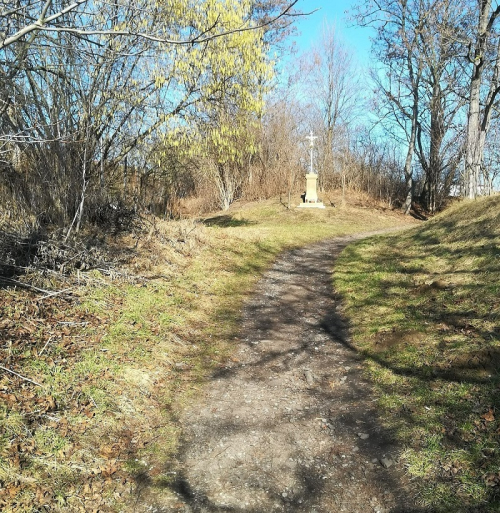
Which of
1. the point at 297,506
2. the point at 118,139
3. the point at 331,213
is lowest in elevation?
the point at 297,506

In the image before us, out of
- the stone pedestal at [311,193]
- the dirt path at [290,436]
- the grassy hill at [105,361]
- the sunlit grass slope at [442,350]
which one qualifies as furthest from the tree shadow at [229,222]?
the dirt path at [290,436]

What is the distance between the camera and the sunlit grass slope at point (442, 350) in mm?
3244

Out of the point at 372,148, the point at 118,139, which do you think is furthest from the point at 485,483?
the point at 372,148

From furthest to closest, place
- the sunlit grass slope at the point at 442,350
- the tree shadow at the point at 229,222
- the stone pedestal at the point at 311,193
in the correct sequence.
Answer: the stone pedestal at the point at 311,193 → the tree shadow at the point at 229,222 → the sunlit grass slope at the point at 442,350

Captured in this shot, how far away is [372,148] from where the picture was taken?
26656 mm

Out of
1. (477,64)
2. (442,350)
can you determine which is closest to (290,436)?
(442,350)

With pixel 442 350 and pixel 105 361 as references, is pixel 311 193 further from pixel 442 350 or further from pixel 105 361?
pixel 105 361

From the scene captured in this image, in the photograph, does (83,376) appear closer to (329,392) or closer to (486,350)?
(329,392)

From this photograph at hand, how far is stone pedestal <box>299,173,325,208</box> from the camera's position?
20.9 m

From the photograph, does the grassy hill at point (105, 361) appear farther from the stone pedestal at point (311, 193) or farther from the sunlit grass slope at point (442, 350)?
the stone pedestal at point (311, 193)

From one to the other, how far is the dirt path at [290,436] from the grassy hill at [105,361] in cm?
29

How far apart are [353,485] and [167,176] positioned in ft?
31.5

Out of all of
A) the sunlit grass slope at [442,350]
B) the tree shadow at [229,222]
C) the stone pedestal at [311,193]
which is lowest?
the sunlit grass slope at [442,350]

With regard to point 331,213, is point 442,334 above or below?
below
